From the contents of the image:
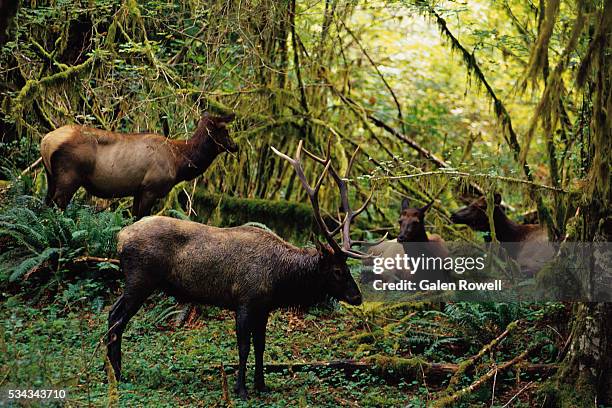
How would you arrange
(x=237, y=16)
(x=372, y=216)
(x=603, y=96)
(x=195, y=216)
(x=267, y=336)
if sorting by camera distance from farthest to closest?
(x=372, y=216) < (x=195, y=216) < (x=237, y=16) < (x=267, y=336) < (x=603, y=96)

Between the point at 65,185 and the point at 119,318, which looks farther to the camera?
the point at 65,185

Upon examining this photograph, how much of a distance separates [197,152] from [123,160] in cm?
93

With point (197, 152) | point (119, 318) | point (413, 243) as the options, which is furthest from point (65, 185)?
point (413, 243)

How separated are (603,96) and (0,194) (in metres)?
8.43

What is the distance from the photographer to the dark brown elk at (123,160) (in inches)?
371

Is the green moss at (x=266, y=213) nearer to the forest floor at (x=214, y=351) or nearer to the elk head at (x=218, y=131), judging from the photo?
the forest floor at (x=214, y=351)

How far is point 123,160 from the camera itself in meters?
9.52

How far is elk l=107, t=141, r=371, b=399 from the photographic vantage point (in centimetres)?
757

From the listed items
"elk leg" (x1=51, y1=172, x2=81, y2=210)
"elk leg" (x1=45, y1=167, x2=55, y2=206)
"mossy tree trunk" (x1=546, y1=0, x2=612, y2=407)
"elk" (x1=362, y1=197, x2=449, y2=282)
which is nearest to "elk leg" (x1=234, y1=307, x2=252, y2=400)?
"mossy tree trunk" (x1=546, y1=0, x2=612, y2=407)

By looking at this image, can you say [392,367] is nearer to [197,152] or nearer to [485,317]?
[485,317]

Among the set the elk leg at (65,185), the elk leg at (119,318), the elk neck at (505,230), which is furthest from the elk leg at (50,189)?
the elk neck at (505,230)

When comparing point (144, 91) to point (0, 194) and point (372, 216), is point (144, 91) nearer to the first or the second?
point (0, 194)

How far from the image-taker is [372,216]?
47.8 feet

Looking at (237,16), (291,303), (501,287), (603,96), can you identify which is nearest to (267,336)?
(291,303)
